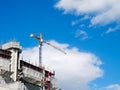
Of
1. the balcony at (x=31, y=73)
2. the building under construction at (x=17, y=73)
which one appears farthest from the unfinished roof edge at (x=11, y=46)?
the balcony at (x=31, y=73)

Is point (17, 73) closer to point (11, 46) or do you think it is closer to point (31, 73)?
point (31, 73)

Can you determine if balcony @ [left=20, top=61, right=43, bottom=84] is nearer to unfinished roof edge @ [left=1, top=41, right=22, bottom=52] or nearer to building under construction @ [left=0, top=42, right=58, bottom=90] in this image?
building under construction @ [left=0, top=42, right=58, bottom=90]

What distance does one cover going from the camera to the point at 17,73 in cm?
11725

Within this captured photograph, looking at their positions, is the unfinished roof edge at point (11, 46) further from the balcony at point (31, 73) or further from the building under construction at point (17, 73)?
the balcony at point (31, 73)

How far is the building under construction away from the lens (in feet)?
360

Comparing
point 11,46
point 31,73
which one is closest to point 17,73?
point 31,73

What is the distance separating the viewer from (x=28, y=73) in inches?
4806

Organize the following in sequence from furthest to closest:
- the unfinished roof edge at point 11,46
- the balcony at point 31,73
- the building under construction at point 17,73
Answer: the balcony at point 31,73, the unfinished roof edge at point 11,46, the building under construction at point 17,73

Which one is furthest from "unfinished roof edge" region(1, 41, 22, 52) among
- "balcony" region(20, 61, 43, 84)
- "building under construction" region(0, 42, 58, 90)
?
"balcony" region(20, 61, 43, 84)

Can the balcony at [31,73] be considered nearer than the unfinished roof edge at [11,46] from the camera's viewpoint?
No

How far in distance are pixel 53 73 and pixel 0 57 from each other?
3090 centimetres

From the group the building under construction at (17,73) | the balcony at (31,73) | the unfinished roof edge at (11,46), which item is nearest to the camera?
the building under construction at (17,73)

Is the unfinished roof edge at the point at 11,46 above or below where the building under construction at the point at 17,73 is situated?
above

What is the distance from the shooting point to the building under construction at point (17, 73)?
10981cm
